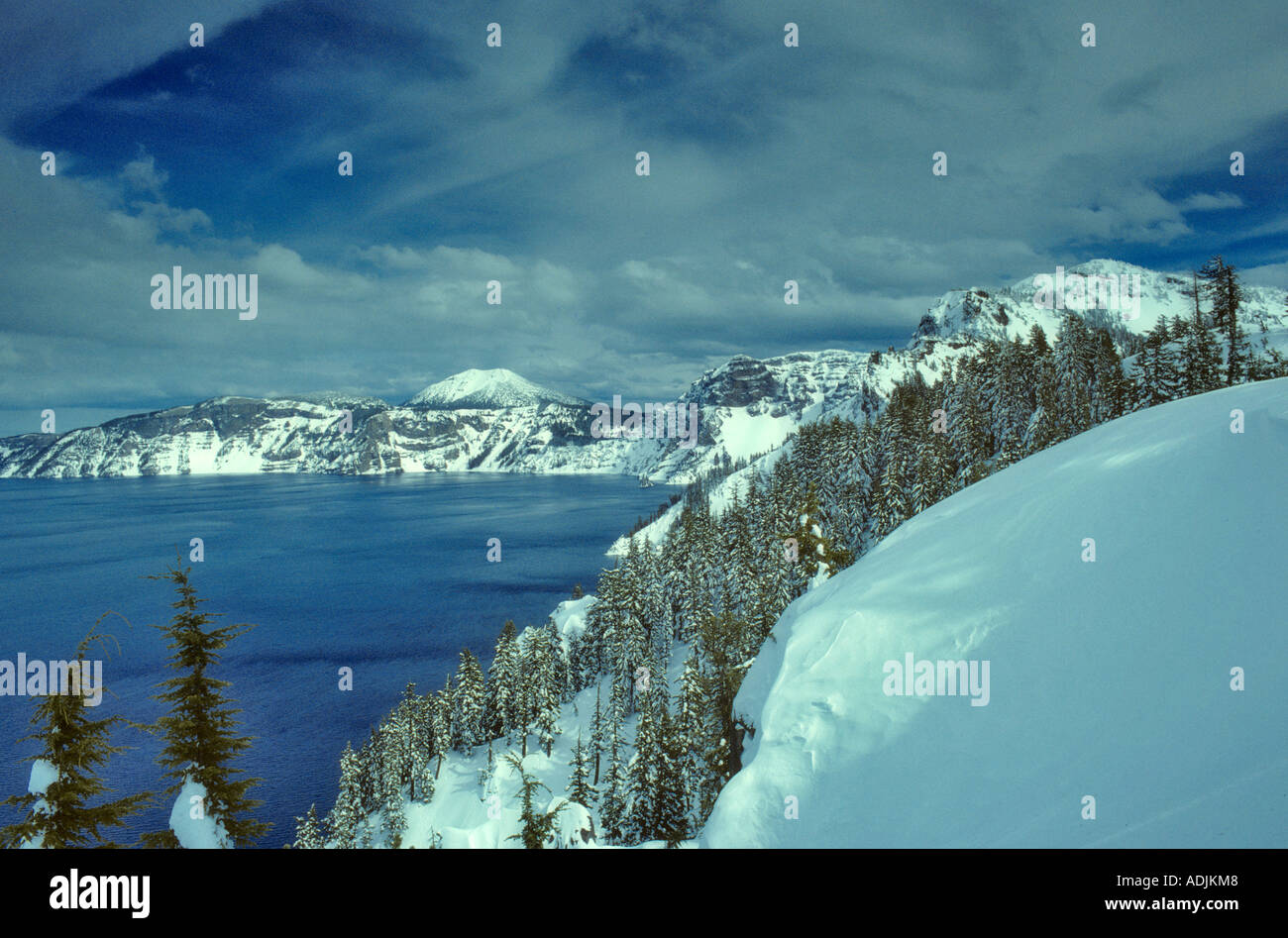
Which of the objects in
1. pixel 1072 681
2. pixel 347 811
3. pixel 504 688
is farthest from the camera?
pixel 504 688

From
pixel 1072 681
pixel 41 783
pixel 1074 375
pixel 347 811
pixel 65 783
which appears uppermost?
pixel 1074 375

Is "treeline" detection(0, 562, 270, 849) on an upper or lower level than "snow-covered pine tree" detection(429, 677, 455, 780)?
upper

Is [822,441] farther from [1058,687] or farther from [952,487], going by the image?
[1058,687]

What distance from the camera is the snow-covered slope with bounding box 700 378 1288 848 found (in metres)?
6.80

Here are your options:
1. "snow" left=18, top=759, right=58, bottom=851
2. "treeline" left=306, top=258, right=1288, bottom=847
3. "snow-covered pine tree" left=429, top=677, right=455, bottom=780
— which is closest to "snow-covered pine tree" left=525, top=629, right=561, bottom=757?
"treeline" left=306, top=258, right=1288, bottom=847

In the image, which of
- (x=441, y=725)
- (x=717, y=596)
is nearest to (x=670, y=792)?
(x=441, y=725)

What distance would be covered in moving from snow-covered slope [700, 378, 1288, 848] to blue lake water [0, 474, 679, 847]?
17.9 metres

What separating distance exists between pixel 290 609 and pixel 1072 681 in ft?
303

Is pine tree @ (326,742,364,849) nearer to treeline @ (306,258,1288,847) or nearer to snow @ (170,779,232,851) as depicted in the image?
treeline @ (306,258,1288,847)

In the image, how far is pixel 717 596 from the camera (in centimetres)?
5559

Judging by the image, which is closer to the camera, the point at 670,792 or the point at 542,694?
the point at 670,792

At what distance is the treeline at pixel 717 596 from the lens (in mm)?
28969

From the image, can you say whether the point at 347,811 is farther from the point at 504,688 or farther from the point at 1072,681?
the point at 1072,681
